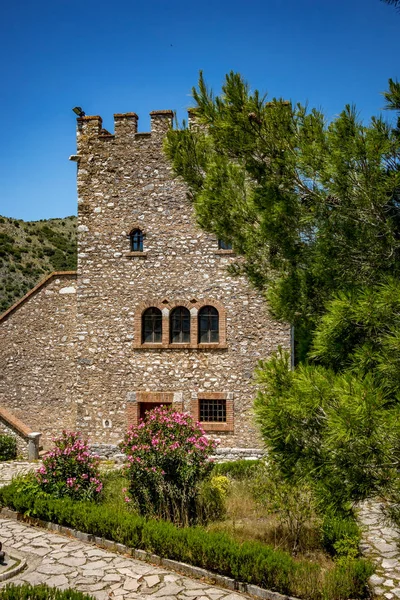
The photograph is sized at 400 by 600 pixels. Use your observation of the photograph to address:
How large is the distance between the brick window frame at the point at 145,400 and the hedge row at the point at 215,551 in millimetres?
5458

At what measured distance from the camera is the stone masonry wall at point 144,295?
49.7 ft

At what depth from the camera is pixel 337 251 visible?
5785mm

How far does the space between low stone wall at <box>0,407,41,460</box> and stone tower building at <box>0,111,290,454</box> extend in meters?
1.20

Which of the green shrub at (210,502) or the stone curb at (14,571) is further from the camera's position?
the green shrub at (210,502)

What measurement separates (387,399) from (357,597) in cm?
376

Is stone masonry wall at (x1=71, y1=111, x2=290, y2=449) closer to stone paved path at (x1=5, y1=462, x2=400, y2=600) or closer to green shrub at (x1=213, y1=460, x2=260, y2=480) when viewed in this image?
green shrub at (x1=213, y1=460, x2=260, y2=480)

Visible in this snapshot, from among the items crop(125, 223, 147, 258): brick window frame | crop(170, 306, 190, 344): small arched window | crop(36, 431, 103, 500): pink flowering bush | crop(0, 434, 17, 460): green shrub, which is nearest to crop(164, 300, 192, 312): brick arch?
crop(170, 306, 190, 344): small arched window

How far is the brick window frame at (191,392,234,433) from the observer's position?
49.2 feet

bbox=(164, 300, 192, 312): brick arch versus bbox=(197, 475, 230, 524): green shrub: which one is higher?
bbox=(164, 300, 192, 312): brick arch

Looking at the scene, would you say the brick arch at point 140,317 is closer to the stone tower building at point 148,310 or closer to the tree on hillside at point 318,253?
the stone tower building at point 148,310

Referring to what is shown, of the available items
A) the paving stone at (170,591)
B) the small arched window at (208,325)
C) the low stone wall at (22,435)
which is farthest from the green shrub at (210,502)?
the low stone wall at (22,435)

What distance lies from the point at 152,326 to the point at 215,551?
8.84m

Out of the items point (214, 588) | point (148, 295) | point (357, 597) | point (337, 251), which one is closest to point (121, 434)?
point (148, 295)

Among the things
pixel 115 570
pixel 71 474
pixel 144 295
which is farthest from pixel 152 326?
pixel 115 570
